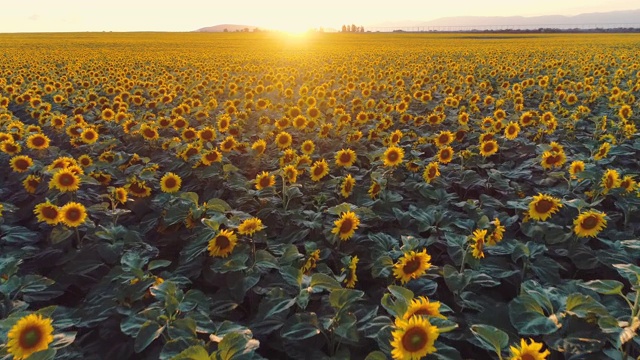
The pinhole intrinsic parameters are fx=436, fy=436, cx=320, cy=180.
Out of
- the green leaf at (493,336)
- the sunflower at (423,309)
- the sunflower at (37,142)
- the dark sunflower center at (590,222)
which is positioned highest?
the sunflower at (37,142)

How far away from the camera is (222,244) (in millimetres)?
2912

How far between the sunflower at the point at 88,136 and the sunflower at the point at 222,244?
3.76 meters

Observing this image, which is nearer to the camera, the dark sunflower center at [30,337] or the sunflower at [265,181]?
the dark sunflower center at [30,337]

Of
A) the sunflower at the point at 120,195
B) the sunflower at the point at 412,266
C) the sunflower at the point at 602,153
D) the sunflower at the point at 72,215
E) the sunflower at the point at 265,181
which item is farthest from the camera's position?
the sunflower at the point at 602,153

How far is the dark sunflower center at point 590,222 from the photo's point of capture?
10.1 ft

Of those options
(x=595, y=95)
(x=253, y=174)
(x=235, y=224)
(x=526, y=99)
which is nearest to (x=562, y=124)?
(x=595, y=95)

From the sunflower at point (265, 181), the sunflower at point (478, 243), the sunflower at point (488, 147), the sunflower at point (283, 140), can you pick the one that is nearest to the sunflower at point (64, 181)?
the sunflower at point (265, 181)

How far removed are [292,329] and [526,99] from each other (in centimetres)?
893

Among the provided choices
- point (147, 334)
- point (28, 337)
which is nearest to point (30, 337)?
point (28, 337)

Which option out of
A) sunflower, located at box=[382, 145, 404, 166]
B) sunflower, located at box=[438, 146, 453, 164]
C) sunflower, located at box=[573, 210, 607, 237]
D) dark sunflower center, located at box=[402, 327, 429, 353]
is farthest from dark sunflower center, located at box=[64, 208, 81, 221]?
sunflower, located at box=[573, 210, 607, 237]

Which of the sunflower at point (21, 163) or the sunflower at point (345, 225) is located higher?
the sunflower at point (21, 163)

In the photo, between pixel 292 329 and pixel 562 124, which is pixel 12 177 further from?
pixel 562 124

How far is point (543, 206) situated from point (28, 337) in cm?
337

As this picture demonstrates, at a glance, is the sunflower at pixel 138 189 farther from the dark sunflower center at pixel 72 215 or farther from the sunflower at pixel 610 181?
the sunflower at pixel 610 181
